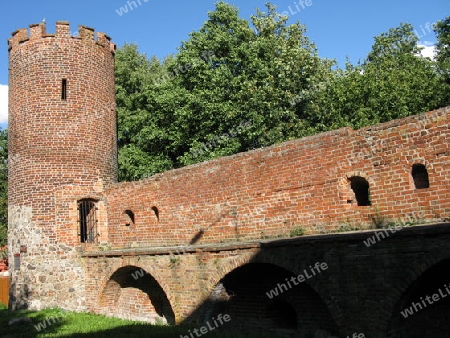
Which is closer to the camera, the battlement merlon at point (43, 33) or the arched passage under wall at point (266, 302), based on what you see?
the arched passage under wall at point (266, 302)

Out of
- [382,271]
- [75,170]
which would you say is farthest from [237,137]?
[382,271]

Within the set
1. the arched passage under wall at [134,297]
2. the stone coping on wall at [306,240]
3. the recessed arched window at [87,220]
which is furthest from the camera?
the recessed arched window at [87,220]

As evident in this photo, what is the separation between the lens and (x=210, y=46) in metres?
19.4

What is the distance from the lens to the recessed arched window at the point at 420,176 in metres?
7.59

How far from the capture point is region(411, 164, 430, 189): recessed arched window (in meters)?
7.59

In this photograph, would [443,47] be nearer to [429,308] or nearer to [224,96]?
[224,96]

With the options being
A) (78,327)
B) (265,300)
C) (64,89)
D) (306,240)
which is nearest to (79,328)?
(78,327)

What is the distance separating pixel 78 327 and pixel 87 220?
4.25m

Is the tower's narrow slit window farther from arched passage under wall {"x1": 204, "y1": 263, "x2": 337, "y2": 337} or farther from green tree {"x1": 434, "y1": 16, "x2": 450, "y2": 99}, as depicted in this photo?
green tree {"x1": 434, "y1": 16, "x2": 450, "y2": 99}

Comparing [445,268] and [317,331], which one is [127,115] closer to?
[317,331]

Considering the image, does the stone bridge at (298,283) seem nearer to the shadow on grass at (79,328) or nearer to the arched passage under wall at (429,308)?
the arched passage under wall at (429,308)

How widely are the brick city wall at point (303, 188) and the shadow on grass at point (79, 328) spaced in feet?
6.90

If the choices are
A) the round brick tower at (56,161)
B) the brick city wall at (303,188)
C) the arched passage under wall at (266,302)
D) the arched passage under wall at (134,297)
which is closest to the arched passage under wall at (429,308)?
the brick city wall at (303,188)

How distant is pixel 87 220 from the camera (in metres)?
14.3
